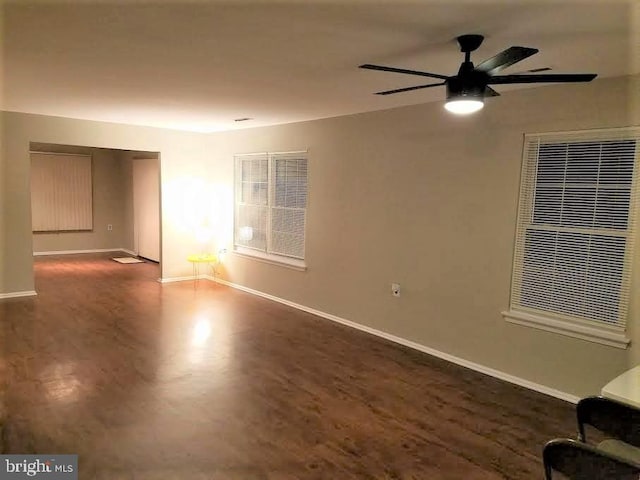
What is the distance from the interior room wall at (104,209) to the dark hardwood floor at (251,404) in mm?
4552

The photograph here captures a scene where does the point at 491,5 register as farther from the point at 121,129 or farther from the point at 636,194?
the point at 121,129

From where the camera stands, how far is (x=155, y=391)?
138 inches

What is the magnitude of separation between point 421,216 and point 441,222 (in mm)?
239

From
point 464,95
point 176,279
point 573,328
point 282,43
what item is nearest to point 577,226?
point 573,328

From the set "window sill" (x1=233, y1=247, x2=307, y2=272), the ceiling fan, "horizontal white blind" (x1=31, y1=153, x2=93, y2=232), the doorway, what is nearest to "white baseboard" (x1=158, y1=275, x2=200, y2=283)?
"window sill" (x1=233, y1=247, x2=307, y2=272)

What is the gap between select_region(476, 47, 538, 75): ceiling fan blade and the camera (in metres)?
1.96

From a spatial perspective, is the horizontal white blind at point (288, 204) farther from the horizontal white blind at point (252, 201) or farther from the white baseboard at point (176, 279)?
the white baseboard at point (176, 279)

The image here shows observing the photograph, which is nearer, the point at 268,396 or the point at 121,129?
the point at 268,396

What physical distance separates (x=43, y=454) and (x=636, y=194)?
4.16 metres

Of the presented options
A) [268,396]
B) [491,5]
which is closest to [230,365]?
[268,396]

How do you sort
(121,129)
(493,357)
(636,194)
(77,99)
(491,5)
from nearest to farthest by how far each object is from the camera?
(491,5)
(636,194)
(493,357)
(77,99)
(121,129)

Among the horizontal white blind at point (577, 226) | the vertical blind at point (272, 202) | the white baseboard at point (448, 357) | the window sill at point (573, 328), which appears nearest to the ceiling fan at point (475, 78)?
the horizontal white blind at point (577, 226)

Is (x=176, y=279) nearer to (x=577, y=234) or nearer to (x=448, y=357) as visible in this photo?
(x=448, y=357)

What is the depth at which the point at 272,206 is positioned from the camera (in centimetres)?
644
